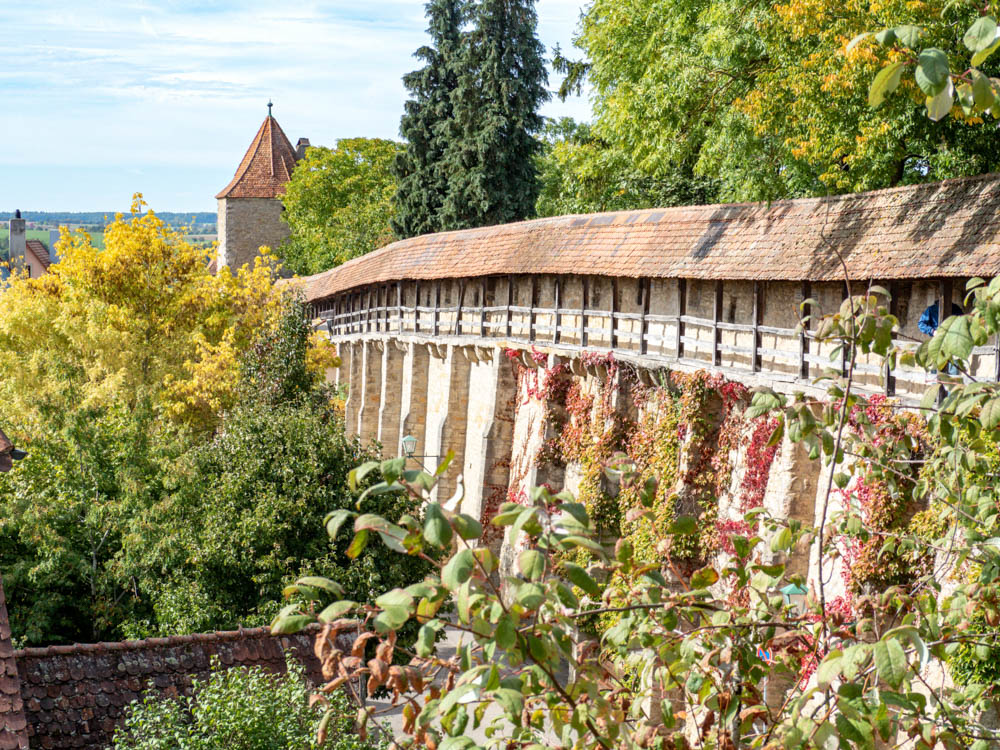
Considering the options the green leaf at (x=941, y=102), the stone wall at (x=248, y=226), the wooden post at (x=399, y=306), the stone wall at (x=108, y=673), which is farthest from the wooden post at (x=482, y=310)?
the stone wall at (x=248, y=226)

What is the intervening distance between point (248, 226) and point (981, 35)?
62.3 metres

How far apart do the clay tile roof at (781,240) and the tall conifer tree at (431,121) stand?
1633 cm

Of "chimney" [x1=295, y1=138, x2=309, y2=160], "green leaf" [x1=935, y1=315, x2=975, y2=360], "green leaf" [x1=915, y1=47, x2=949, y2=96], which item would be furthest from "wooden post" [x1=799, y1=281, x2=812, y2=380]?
"chimney" [x1=295, y1=138, x2=309, y2=160]

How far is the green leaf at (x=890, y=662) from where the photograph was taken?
3.35 meters

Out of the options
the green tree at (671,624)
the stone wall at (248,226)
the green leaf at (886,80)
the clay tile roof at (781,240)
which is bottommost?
the green tree at (671,624)

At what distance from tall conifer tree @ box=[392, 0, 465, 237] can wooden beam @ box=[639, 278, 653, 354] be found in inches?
865

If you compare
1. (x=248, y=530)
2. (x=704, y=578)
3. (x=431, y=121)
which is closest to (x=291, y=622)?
(x=704, y=578)

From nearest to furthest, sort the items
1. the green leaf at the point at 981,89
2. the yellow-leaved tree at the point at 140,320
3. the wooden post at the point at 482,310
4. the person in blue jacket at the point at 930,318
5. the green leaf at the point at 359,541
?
1. the green leaf at the point at 981,89
2. the green leaf at the point at 359,541
3. the person in blue jacket at the point at 930,318
4. the wooden post at the point at 482,310
5. the yellow-leaved tree at the point at 140,320

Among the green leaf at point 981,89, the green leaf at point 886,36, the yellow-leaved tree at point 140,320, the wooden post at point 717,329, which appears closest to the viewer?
the green leaf at point 886,36

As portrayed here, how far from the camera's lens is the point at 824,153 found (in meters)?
17.1

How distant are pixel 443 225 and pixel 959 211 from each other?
28.4m

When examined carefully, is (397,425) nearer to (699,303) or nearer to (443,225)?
(443,225)

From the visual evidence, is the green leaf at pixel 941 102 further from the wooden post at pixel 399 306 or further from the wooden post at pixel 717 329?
the wooden post at pixel 399 306

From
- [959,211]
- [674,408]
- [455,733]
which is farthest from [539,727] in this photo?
[674,408]
